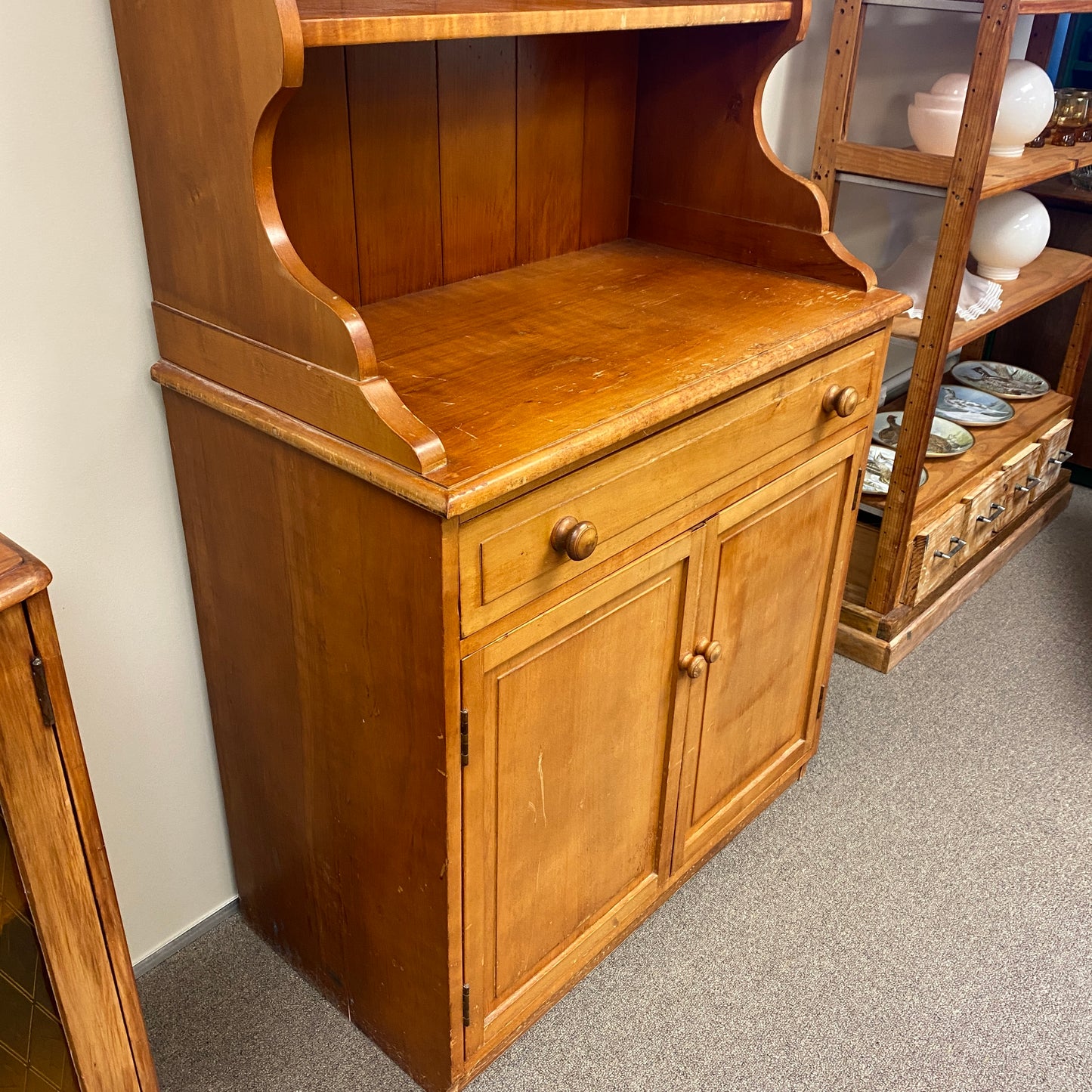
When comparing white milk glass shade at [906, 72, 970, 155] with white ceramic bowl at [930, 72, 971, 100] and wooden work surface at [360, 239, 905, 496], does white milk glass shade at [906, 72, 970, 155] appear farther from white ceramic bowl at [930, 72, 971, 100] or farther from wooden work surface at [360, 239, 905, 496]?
wooden work surface at [360, 239, 905, 496]

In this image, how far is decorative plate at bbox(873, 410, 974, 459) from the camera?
8.52 ft

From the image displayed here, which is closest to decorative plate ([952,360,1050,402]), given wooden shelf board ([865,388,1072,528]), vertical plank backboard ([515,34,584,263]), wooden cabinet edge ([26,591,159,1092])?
wooden shelf board ([865,388,1072,528])

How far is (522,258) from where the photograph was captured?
170 centimetres

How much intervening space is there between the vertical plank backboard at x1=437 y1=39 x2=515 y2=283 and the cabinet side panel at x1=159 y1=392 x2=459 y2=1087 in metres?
0.49

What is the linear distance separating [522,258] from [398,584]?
75 centimetres

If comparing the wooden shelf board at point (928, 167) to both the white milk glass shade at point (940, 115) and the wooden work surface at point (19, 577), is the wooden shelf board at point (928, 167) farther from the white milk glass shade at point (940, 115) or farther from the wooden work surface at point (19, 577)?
the wooden work surface at point (19, 577)

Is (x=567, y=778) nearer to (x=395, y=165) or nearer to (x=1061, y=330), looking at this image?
(x=395, y=165)

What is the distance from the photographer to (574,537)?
119 centimetres

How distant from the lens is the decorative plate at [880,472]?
2.46m

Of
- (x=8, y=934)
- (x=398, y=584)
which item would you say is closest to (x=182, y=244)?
(x=398, y=584)

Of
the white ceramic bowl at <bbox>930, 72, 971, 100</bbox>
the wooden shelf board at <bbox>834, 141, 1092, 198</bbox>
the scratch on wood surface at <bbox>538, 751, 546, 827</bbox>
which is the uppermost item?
the white ceramic bowl at <bbox>930, 72, 971, 100</bbox>

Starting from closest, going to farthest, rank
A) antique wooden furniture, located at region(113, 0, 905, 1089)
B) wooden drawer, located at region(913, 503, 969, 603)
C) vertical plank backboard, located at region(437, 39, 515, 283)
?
antique wooden furniture, located at region(113, 0, 905, 1089) < vertical plank backboard, located at region(437, 39, 515, 283) < wooden drawer, located at region(913, 503, 969, 603)

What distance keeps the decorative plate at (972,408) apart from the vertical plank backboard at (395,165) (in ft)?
5.51

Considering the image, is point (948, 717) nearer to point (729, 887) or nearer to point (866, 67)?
point (729, 887)
